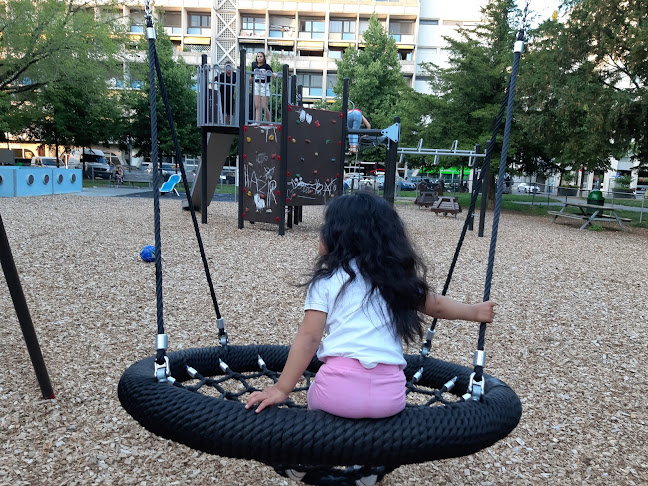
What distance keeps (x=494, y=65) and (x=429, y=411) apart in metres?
16.5

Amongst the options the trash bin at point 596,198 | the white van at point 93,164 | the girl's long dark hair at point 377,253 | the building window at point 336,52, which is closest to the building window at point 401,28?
the building window at point 336,52

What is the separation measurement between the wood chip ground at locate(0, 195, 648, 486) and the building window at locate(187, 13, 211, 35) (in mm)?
34186

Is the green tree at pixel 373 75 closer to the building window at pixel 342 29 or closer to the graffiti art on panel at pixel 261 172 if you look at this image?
the building window at pixel 342 29

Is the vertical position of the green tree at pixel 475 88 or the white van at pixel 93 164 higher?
the green tree at pixel 475 88

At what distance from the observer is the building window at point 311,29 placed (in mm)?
38594

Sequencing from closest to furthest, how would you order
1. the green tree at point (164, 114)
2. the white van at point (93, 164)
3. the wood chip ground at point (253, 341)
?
the wood chip ground at point (253, 341) < the green tree at point (164, 114) < the white van at point (93, 164)

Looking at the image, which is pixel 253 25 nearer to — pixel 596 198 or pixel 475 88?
pixel 475 88

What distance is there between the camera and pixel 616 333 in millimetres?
4035

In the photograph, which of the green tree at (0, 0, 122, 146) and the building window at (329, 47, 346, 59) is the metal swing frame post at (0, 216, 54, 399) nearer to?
the green tree at (0, 0, 122, 146)

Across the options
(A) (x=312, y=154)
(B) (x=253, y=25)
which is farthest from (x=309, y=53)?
(A) (x=312, y=154)

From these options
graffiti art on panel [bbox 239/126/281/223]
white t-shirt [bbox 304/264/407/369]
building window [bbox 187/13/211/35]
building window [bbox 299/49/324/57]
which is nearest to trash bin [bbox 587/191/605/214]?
graffiti art on panel [bbox 239/126/281/223]

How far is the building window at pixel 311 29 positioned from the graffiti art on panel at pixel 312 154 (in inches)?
1290

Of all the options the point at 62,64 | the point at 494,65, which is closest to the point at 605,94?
the point at 494,65

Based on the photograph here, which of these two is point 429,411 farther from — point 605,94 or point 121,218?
point 605,94
